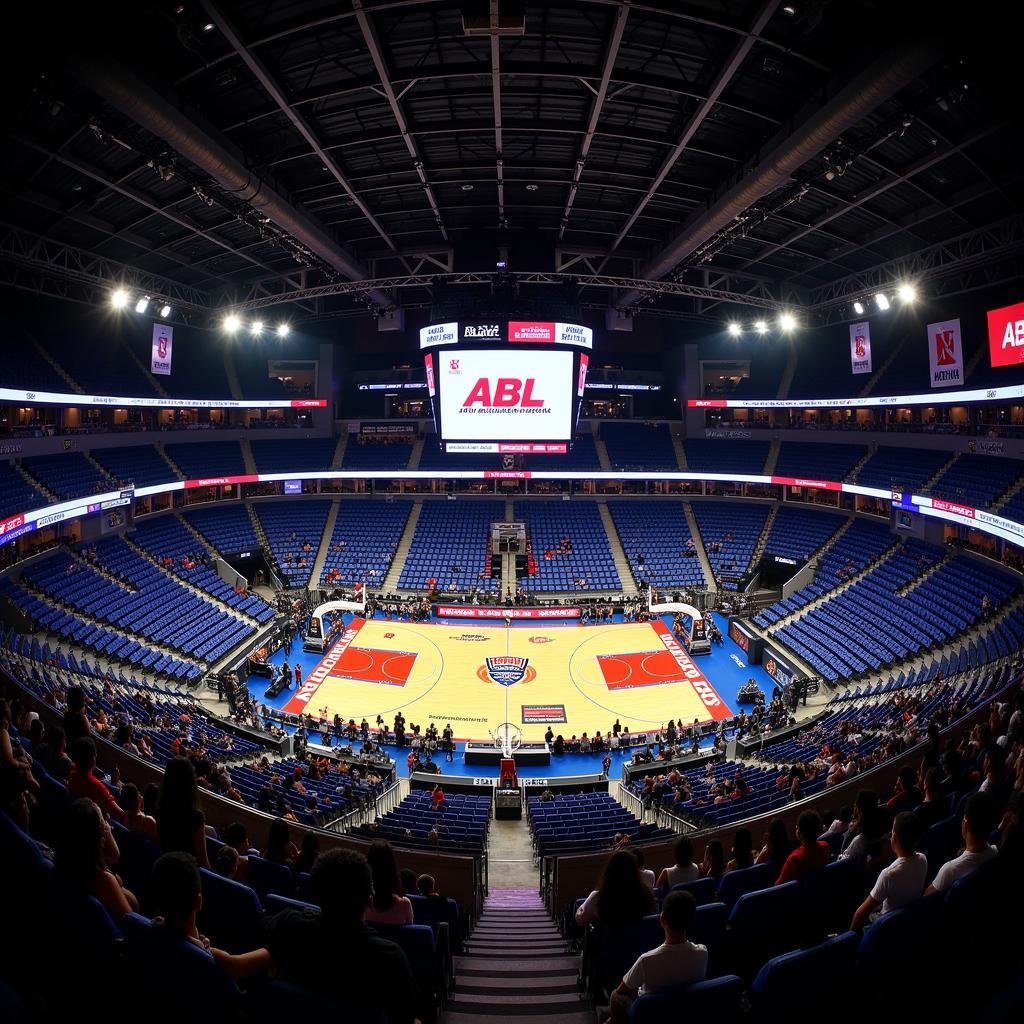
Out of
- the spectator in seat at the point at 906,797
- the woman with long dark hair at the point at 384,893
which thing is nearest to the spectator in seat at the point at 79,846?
the woman with long dark hair at the point at 384,893

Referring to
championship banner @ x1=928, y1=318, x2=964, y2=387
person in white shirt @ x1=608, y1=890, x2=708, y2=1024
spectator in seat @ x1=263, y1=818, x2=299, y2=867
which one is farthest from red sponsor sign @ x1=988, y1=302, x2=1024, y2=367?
spectator in seat @ x1=263, y1=818, x2=299, y2=867

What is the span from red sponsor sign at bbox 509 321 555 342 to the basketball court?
15.2 meters

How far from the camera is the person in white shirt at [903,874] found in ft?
13.6

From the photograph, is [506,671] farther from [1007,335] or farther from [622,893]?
[1007,335]

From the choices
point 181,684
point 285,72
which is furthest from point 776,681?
point 285,72

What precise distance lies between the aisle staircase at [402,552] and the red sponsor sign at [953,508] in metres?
28.4

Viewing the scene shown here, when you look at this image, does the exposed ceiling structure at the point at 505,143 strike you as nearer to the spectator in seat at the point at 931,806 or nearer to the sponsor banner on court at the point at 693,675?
the spectator in seat at the point at 931,806

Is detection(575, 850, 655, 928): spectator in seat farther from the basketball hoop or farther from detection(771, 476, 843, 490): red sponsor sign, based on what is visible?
detection(771, 476, 843, 490): red sponsor sign

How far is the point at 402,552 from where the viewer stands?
3784cm

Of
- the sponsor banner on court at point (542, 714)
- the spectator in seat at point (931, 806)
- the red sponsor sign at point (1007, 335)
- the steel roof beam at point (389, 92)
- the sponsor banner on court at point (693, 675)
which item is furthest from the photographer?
the sponsor banner on court at point (693, 675)

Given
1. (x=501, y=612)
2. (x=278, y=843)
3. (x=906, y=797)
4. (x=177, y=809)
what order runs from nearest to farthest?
(x=177, y=809) < (x=278, y=843) < (x=906, y=797) < (x=501, y=612)

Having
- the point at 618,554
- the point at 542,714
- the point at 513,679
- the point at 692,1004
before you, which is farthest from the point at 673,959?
the point at 618,554

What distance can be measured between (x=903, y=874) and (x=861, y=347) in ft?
113

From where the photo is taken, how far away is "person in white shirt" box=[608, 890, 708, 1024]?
3.26 metres
